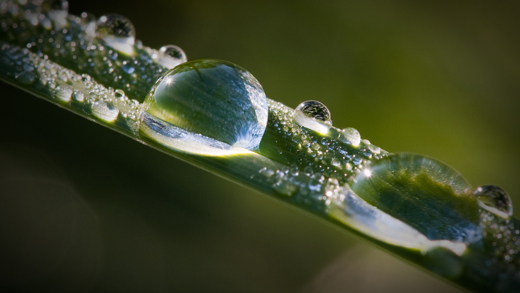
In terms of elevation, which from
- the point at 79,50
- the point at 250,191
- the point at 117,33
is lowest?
the point at 250,191

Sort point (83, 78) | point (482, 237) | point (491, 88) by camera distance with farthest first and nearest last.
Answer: point (491, 88)
point (83, 78)
point (482, 237)

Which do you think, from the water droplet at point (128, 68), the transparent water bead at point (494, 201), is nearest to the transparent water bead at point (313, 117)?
the transparent water bead at point (494, 201)

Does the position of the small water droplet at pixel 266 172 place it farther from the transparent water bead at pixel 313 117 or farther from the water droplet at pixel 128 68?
the water droplet at pixel 128 68

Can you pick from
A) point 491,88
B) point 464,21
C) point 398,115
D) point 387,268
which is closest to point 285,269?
point 387,268

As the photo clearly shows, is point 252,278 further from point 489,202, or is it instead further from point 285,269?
point 489,202

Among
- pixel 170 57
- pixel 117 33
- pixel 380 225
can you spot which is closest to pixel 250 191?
pixel 170 57

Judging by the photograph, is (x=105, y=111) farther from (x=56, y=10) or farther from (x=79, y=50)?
(x=56, y=10)

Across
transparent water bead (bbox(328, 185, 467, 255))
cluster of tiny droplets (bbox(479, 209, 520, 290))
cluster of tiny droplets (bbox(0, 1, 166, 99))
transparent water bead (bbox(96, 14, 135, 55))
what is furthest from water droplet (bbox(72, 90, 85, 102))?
cluster of tiny droplets (bbox(479, 209, 520, 290))

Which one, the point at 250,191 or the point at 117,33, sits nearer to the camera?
the point at 117,33
